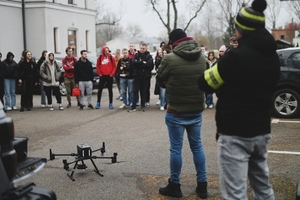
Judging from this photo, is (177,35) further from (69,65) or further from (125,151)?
(69,65)

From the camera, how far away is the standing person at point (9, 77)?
13.4 meters

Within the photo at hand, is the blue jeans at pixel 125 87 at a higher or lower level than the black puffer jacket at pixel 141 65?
lower

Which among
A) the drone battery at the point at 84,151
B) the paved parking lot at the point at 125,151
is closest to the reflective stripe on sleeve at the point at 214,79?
the paved parking lot at the point at 125,151

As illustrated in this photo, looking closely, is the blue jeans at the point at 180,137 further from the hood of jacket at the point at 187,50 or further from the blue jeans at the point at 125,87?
the blue jeans at the point at 125,87

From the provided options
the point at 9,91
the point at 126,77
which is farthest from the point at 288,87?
the point at 9,91

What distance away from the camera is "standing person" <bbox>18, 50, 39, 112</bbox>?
13.6m

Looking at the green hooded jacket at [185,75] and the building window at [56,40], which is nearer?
the green hooded jacket at [185,75]

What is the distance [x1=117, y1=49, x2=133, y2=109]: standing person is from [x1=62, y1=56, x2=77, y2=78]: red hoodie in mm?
1546

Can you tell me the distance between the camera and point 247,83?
3.55 m

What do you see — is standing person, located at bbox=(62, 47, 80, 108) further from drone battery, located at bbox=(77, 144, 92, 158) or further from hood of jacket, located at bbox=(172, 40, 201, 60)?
hood of jacket, located at bbox=(172, 40, 201, 60)

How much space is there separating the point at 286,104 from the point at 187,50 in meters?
6.72

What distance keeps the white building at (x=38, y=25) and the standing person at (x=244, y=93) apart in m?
25.6

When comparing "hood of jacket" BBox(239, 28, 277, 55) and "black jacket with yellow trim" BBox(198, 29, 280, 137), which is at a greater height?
"hood of jacket" BBox(239, 28, 277, 55)

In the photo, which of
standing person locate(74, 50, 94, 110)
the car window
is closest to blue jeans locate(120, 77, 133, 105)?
standing person locate(74, 50, 94, 110)
